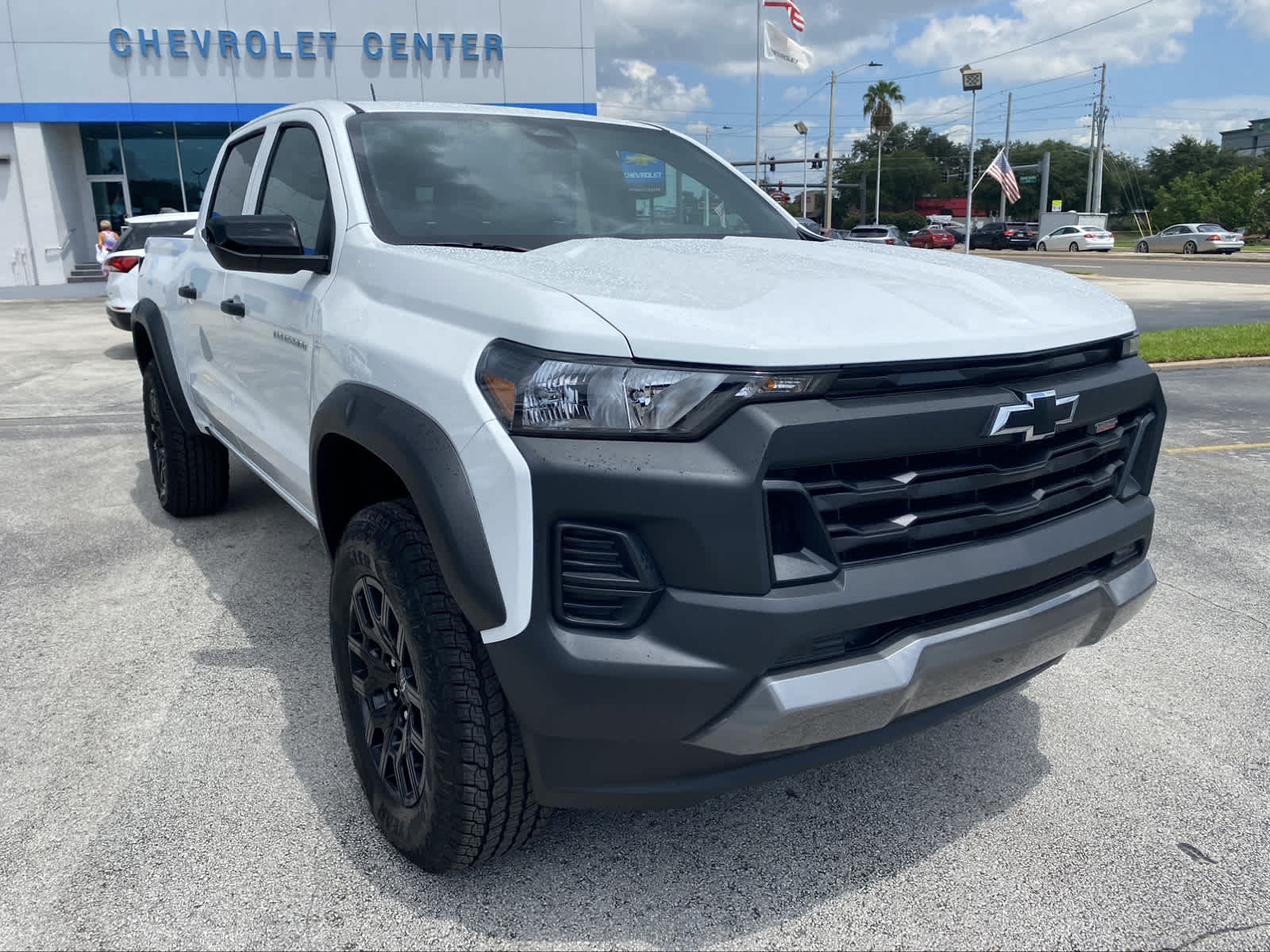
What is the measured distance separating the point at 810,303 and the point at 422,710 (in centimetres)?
118

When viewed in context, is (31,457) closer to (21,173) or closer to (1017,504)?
(1017,504)

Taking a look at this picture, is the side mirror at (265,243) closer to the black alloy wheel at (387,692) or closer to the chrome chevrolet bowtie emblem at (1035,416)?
the black alloy wheel at (387,692)

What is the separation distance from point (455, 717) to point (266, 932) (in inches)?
26.4

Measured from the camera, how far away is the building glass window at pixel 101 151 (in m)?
27.2

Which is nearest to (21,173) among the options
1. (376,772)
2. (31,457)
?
(31,457)

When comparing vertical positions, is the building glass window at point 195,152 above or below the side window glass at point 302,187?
above

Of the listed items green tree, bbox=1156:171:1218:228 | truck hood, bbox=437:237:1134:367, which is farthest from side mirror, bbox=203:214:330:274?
green tree, bbox=1156:171:1218:228

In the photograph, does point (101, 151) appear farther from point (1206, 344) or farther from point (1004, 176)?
point (1206, 344)

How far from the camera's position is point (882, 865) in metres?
2.45

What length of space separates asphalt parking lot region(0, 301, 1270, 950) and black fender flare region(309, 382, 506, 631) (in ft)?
2.65

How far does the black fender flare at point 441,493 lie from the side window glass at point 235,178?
2123 mm

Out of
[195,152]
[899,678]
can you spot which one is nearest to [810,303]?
[899,678]

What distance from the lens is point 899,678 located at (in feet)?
6.42

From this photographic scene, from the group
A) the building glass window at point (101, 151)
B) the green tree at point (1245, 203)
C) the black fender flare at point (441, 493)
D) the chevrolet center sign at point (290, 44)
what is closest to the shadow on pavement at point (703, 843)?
the black fender flare at point (441, 493)
